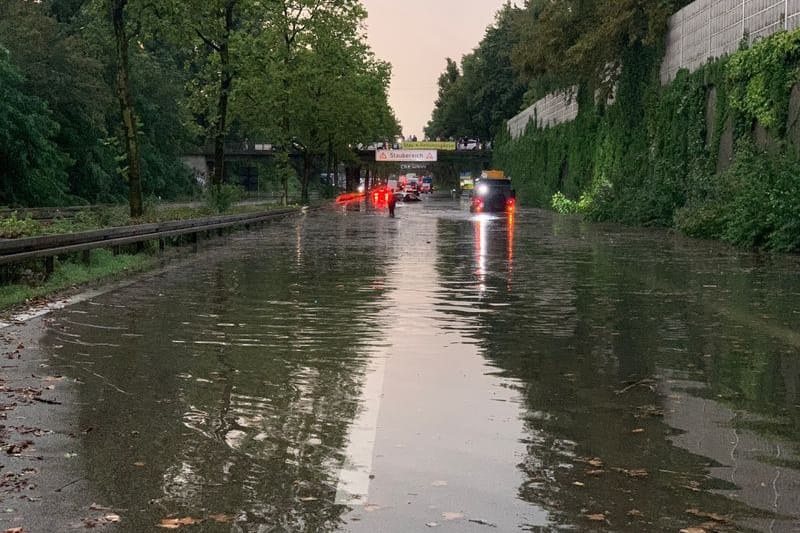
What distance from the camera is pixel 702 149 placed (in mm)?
38875

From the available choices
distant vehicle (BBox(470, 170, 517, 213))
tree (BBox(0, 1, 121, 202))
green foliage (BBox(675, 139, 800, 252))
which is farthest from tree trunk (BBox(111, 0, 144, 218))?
distant vehicle (BBox(470, 170, 517, 213))

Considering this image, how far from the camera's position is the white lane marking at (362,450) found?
5852 mm

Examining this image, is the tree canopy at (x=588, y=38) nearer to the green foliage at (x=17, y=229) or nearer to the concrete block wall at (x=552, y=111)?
the concrete block wall at (x=552, y=111)

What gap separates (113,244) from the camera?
21.5 m

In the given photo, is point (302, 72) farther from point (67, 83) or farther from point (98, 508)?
point (98, 508)

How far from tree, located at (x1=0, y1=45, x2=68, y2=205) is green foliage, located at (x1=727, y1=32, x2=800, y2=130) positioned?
36.6 metres

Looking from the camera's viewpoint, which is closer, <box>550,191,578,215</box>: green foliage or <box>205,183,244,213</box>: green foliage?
<box>205,183,244,213</box>: green foliage

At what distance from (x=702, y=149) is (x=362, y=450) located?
113 feet

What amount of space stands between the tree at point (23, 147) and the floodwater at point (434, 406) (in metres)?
41.0

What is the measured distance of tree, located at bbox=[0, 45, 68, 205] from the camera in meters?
54.3

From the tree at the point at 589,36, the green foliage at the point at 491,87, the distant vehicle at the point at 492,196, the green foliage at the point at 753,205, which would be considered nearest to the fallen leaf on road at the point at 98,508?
the green foliage at the point at 753,205

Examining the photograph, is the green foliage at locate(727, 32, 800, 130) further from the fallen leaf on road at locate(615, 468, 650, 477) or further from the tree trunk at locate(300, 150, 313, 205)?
the tree trunk at locate(300, 150, 313, 205)

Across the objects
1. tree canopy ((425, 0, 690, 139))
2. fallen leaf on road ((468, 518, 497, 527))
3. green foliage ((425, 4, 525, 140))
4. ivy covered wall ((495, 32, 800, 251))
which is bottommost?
fallen leaf on road ((468, 518, 497, 527))

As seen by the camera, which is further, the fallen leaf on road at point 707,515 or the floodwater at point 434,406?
the floodwater at point 434,406
